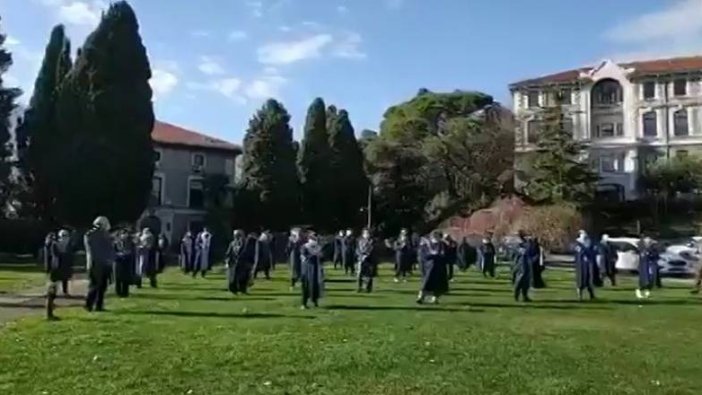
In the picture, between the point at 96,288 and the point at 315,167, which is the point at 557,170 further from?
the point at 96,288

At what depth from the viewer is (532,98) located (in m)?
91.1

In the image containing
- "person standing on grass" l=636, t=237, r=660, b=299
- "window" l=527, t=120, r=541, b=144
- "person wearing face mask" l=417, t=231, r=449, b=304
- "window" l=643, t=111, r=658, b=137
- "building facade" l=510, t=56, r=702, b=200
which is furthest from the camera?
"window" l=643, t=111, r=658, b=137

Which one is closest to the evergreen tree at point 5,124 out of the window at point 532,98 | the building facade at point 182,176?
the building facade at point 182,176

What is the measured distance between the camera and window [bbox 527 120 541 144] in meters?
70.6

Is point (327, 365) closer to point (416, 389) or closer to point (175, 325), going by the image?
point (416, 389)

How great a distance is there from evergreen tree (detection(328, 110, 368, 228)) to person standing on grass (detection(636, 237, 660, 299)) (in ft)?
143

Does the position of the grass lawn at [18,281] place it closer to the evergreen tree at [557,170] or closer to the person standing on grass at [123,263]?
the person standing on grass at [123,263]

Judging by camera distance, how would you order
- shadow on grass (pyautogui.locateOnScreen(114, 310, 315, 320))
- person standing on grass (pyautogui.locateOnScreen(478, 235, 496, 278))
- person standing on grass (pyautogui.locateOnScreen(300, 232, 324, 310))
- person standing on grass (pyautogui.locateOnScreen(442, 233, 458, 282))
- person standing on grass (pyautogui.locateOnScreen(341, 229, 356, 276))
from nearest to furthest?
shadow on grass (pyautogui.locateOnScreen(114, 310, 315, 320)), person standing on grass (pyautogui.locateOnScreen(300, 232, 324, 310)), person standing on grass (pyautogui.locateOnScreen(442, 233, 458, 282)), person standing on grass (pyautogui.locateOnScreen(478, 235, 496, 278)), person standing on grass (pyautogui.locateOnScreen(341, 229, 356, 276))

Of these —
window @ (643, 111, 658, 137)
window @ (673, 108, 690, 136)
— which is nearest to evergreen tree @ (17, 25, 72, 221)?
window @ (643, 111, 658, 137)

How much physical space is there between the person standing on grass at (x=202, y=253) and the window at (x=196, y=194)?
146ft

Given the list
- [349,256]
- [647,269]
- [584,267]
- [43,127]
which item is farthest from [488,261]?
[43,127]

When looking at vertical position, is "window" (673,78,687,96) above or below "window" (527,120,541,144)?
above

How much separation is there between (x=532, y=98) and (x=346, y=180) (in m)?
27.9

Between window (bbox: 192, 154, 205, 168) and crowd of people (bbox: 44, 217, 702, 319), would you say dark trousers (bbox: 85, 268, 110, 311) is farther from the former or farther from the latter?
window (bbox: 192, 154, 205, 168)
